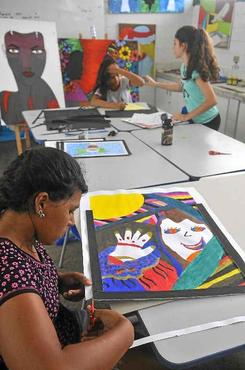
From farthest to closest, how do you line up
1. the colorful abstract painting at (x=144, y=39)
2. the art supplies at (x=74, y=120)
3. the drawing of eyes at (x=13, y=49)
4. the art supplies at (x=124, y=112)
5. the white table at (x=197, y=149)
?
1. the colorful abstract painting at (x=144, y=39)
2. the drawing of eyes at (x=13, y=49)
3. the art supplies at (x=124, y=112)
4. the art supplies at (x=74, y=120)
5. the white table at (x=197, y=149)

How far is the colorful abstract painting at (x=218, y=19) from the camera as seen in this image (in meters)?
3.84

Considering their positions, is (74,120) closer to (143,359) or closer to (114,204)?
(114,204)

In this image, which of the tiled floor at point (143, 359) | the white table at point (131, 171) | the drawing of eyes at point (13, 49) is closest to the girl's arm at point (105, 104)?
the white table at point (131, 171)

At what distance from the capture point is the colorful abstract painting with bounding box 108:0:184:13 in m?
4.11

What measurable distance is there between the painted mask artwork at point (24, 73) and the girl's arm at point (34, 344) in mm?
3169

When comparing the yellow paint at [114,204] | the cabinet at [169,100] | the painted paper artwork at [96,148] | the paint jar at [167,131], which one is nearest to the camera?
the yellow paint at [114,204]

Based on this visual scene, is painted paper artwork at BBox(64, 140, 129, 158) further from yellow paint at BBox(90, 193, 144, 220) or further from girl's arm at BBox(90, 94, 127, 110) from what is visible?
girl's arm at BBox(90, 94, 127, 110)

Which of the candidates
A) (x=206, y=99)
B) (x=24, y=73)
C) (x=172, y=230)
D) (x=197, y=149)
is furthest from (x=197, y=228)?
(x=24, y=73)

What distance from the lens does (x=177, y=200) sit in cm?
122

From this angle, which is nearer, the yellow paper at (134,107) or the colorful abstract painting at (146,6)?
the yellow paper at (134,107)

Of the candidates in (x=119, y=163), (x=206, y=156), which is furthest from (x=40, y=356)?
(x=206, y=156)

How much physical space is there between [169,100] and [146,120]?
2143mm

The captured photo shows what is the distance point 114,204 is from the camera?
1.20 m

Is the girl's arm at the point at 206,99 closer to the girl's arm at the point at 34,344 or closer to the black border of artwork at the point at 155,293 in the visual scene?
the black border of artwork at the point at 155,293
